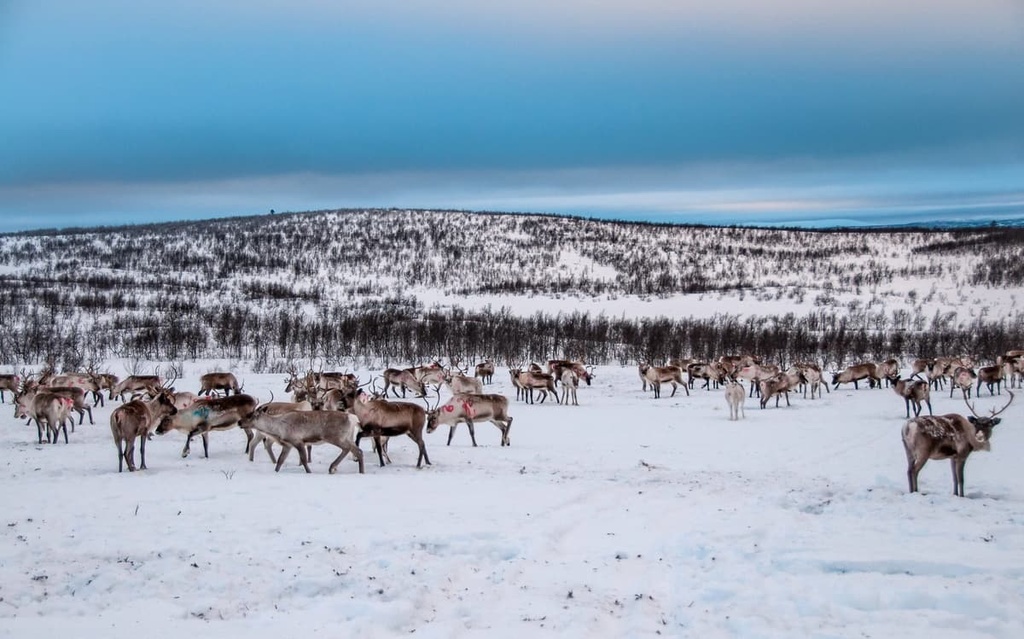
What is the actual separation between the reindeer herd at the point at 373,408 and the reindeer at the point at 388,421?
0.06 ft

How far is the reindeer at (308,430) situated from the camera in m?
11.9

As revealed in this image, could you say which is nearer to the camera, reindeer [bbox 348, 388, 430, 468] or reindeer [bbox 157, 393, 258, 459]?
reindeer [bbox 348, 388, 430, 468]

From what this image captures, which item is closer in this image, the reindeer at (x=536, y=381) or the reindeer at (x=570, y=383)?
the reindeer at (x=570, y=383)

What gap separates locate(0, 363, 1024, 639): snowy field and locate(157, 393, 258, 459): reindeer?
3.02 feet

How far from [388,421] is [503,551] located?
17.7ft

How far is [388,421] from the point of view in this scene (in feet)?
41.4

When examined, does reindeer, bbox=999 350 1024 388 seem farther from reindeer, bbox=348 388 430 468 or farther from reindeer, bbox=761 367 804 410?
reindeer, bbox=348 388 430 468

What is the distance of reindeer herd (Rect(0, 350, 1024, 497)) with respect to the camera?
10750 millimetres

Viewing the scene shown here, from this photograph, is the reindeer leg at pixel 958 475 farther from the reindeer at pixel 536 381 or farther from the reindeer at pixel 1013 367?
the reindeer at pixel 1013 367

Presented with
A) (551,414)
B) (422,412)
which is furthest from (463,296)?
(422,412)

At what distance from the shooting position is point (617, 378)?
31.1 meters

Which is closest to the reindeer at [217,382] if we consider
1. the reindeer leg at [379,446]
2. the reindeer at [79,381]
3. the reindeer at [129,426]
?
the reindeer at [79,381]

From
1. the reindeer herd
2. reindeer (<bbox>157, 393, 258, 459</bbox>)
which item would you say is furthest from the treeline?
reindeer (<bbox>157, 393, 258, 459</bbox>)

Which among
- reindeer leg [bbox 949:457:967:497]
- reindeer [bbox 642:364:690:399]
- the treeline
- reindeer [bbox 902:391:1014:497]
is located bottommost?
the treeline
